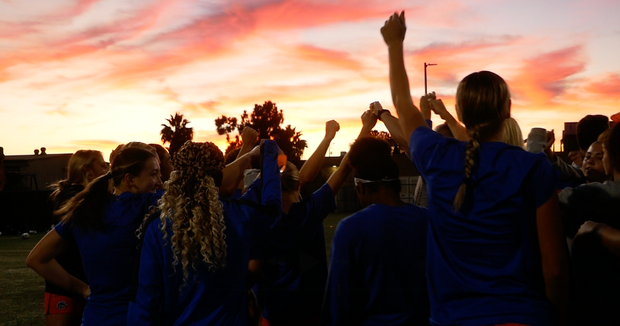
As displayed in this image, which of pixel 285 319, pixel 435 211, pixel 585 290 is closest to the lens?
pixel 435 211

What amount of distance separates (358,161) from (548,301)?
121 centimetres

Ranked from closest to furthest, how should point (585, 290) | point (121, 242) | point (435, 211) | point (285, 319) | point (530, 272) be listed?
1. point (530, 272)
2. point (435, 211)
3. point (585, 290)
4. point (121, 242)
5. point (285, 319)

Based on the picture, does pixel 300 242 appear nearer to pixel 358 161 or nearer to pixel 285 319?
pixel 285 319

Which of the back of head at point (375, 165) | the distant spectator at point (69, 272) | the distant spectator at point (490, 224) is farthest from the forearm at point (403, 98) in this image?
the distant spectator at point (69, 272)

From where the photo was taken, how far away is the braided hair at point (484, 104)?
2.38 m

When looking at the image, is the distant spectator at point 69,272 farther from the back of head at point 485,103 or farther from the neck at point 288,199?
the back of head at point 485,103

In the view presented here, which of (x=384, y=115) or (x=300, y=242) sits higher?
(x=384, y=115)

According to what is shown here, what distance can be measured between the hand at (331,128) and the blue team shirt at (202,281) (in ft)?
3.84

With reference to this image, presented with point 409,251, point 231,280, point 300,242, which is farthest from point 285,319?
point 409,251

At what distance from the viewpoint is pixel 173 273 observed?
285 centimetres

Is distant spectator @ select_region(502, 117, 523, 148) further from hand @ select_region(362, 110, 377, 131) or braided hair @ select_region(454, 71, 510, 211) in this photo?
hand @ select_region(362, 110, 377, 131)

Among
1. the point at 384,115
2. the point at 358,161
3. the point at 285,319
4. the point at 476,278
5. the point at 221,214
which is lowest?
the point at 285,319

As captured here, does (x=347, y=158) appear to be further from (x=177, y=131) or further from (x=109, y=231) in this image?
(x=177, y=131)

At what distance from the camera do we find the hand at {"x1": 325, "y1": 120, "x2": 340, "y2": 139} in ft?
13.5
